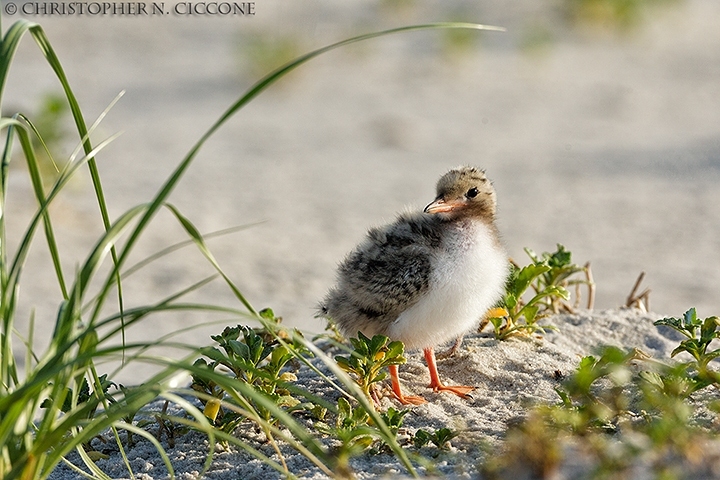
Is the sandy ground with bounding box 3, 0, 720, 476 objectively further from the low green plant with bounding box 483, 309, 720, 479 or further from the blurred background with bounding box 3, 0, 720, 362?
the low green plant with bounding box 483, 309, 720, 479

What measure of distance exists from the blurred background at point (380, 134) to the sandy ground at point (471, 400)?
6.67 ft

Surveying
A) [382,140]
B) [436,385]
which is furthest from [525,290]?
[382,140]

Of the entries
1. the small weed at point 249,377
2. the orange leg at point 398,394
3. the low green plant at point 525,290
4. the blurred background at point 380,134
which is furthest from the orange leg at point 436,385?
the blurred background at point 380,134

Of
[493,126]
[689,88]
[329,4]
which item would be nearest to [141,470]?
[493,126]

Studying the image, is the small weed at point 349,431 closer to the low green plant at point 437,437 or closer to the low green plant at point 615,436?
the low green plant at point 437,437

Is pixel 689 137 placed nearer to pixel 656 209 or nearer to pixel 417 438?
pixel 656 209

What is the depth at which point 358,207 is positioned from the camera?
786 cm

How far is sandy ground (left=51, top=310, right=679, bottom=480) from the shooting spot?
109 inches

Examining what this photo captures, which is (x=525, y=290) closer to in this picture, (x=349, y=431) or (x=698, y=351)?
(x=698, y=351)

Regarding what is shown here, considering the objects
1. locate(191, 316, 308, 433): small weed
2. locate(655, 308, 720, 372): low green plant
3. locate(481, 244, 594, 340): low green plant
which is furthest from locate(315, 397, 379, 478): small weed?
locate(655, 308, 720, 372): low green plant

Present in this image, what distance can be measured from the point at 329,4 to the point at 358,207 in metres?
6.68

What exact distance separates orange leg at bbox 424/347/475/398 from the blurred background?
2.24 m

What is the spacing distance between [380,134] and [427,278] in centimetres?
667

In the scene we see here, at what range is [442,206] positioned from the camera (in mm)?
3574
